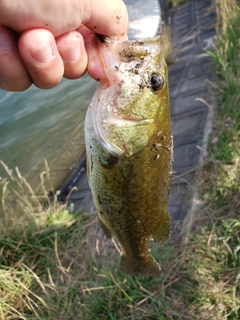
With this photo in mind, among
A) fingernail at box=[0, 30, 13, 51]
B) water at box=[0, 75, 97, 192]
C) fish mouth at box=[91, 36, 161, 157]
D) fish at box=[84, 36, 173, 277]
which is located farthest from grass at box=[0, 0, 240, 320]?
water at box=[0, 75, 97, 192]

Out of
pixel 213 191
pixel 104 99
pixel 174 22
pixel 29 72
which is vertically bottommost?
pixel 174 22

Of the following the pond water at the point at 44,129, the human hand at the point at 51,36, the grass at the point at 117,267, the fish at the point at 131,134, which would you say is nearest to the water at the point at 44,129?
the pond water at the point at 44,129

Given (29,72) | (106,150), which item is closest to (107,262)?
(106,150)

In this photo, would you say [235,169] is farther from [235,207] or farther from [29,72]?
[29,72]

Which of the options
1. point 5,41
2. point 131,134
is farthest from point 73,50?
point 131,134

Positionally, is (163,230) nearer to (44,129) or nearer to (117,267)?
(117,267)

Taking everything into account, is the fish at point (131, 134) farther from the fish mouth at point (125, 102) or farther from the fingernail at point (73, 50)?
the fingernail at point (73, 50)
